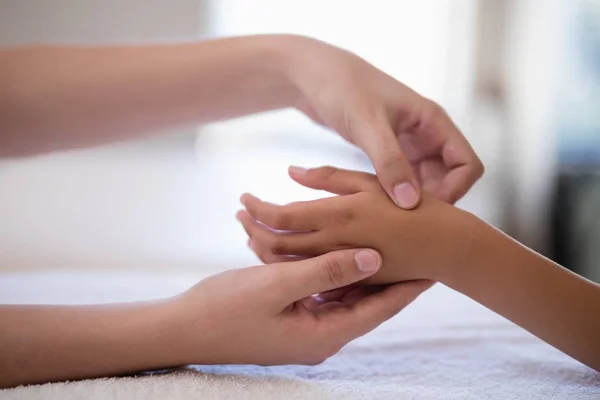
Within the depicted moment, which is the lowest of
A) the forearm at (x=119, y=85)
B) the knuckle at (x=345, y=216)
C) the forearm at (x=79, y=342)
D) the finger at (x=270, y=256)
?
the forearm at (x=79, y=342)

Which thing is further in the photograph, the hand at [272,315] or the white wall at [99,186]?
the white wall at [99,186]

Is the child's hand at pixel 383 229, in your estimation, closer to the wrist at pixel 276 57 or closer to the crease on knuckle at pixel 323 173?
the crease on knuckle at pixel 323 173

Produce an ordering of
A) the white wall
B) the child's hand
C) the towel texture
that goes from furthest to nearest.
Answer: the white wall
the child's hand
the towel texture

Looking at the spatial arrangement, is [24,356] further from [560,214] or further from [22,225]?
[560,214]

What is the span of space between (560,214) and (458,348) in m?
1.64

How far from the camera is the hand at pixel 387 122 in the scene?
0.71m

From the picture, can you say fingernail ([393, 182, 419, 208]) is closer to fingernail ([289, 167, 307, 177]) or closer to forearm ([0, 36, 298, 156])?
fingernail ([289, 167, 307, 177])

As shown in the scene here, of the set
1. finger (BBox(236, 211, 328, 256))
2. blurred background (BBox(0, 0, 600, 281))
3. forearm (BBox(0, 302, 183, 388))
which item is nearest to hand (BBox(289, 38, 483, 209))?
finger (BBox(236, 211, 328, 256))

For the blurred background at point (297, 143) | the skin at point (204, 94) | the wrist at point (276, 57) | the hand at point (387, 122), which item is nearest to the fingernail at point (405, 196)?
the hand at point (387, 122)

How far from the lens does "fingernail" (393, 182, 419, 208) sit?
69 centimetres

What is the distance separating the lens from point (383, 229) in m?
0.68

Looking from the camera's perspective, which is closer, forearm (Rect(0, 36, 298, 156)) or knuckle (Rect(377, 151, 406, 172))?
knuckle (Rect(377, 151, 406, 172))

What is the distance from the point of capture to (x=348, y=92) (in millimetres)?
780

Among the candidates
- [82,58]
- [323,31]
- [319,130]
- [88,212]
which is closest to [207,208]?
[88,212]
